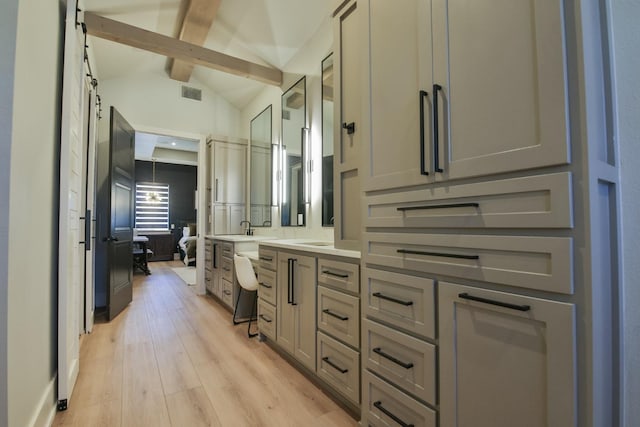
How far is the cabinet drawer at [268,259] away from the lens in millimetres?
2480

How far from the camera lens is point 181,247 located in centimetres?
813

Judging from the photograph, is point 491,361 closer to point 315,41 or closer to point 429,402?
point 429,402

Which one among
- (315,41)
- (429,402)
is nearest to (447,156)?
(429,402)

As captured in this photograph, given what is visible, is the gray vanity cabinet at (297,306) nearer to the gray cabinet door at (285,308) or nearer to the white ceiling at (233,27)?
the gray cabinet door at (285,308)

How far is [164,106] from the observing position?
4.73m

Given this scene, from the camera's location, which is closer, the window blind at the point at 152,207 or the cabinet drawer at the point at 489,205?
the cabinet drawer at the point at 489,205

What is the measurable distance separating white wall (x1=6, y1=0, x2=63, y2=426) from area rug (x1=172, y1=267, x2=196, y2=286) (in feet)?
12.6

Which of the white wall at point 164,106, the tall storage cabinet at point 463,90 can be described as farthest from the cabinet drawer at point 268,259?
the white wall at point 164,106

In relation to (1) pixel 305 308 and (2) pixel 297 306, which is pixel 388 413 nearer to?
(1) pixel 305 308

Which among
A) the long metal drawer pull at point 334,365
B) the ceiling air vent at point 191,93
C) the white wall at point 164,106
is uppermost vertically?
the ceiling air vent at point 191,93

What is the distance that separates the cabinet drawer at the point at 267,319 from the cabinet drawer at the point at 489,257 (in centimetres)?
149

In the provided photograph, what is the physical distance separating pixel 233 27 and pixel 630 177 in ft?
13.3

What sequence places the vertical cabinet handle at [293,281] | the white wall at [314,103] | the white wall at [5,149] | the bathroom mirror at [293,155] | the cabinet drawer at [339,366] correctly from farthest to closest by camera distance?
the bathroom mirror at [293,155] < the white wall at [314,103] < the vertical cabinet handle at [293,281] < the cabinet drawer at [339,366] < the white wall at [5,149]

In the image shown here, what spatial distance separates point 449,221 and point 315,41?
9.53 ft
